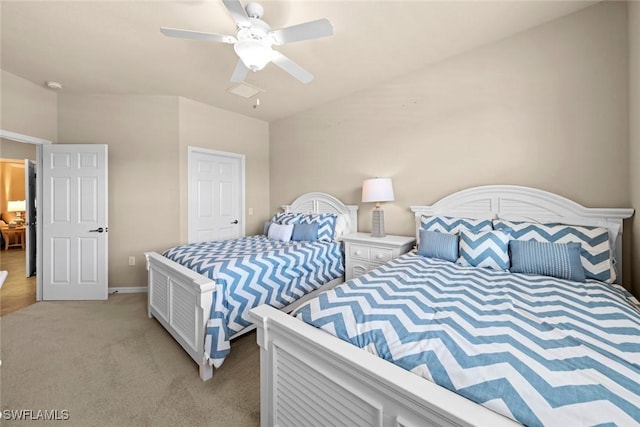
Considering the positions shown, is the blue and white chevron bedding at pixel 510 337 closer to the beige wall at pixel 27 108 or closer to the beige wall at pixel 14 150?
the beige wall at pixel 27 108

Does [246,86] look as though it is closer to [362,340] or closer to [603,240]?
[362,340]

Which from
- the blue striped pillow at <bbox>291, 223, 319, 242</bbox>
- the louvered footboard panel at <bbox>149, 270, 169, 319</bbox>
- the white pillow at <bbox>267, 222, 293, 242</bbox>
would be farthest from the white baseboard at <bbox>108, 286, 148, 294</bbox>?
the blue striped pillow at <bbox>291, 223, 319, 242</bbox>

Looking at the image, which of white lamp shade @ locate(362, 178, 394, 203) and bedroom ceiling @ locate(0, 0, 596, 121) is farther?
white lamp shade @ locate(362, 178, 394, 203)

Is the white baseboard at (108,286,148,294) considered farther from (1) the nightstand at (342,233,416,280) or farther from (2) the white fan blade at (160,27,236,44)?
(2) the white fan blade at (160,27,236,44)

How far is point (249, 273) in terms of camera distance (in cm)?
217

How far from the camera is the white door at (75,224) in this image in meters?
3.30

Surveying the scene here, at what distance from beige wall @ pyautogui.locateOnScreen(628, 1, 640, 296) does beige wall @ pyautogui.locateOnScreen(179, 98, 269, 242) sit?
14.1 ft

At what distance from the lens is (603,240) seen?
1786mm

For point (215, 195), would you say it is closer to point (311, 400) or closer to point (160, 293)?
point (160, 293)

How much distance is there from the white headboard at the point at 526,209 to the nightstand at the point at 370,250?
0.46 meters

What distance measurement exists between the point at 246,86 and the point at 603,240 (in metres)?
3.56

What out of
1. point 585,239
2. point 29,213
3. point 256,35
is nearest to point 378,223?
point 585,239

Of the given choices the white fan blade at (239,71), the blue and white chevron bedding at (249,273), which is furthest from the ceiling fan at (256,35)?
the blue and white chevron bedding at (249,273)

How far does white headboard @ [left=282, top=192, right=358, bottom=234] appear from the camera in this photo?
357 cm
